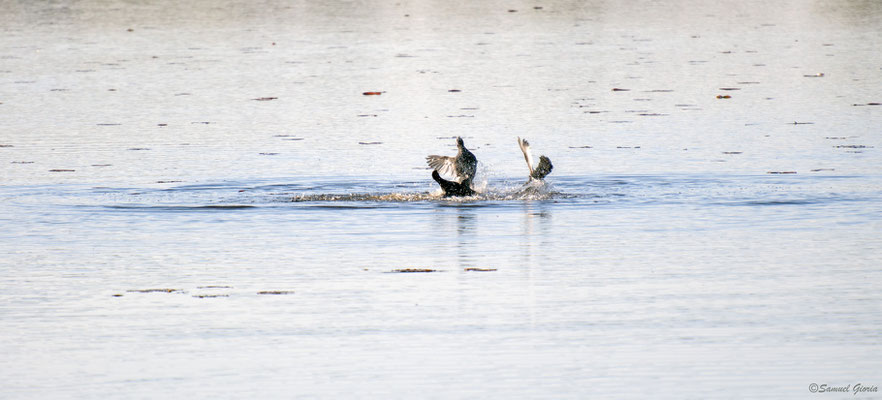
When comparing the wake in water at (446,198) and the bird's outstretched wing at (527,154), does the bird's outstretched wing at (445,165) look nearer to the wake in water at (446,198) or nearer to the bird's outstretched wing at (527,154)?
the wake in water at (446,198)

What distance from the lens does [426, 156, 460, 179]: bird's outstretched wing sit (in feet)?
51.9

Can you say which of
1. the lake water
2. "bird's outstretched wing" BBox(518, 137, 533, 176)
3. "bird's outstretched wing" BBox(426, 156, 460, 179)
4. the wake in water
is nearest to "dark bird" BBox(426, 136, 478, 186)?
"bird's outstretched wing" BBox(426, 156, 460, 179)

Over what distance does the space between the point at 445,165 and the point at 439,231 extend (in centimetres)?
273

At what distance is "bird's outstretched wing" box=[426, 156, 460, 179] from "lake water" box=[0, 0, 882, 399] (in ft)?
1.04

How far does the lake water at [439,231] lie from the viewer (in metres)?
8.55

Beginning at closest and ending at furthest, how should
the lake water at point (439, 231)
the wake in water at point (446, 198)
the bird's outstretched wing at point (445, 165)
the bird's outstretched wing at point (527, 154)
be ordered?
the lake water at point (439, 231), the wake in water at point (446, 198), the bird's outstretched wing at point (527, 154), the bird's outstretched wing at point (445, 165)

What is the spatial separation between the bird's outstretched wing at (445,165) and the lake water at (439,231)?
317 millimetres

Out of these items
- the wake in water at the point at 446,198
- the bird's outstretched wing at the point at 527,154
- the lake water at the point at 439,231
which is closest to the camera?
the lake water at the point at 439,231

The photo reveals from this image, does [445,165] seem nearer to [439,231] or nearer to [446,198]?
[446,198]

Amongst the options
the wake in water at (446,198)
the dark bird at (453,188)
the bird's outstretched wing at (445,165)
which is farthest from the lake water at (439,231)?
the bird's outstretched wing at (445,165)

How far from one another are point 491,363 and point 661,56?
24940 mm

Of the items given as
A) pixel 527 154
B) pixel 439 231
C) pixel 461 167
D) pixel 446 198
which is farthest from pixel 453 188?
pixel 439 231

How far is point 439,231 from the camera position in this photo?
13.3 metres

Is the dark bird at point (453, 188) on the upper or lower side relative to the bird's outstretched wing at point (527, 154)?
lower
